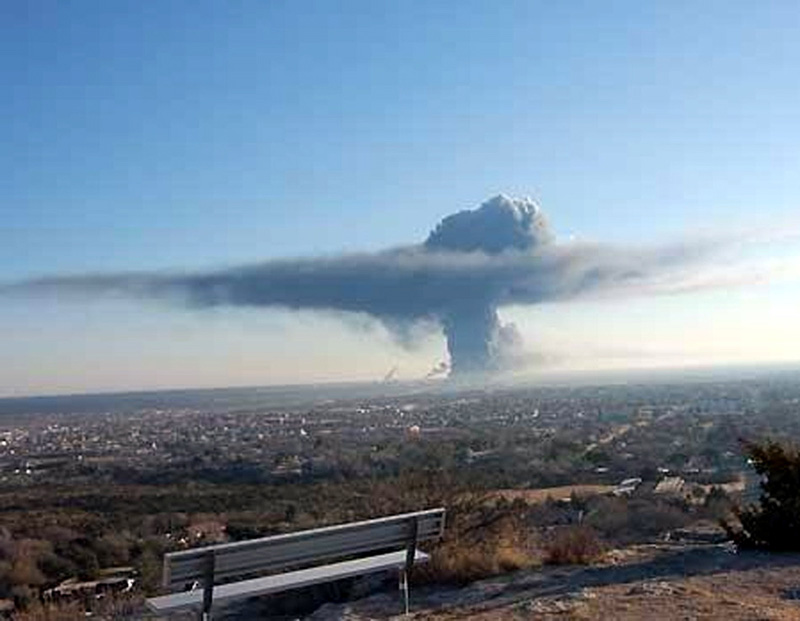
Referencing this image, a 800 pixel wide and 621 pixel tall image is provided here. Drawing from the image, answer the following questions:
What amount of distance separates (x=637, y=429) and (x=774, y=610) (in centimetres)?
5530

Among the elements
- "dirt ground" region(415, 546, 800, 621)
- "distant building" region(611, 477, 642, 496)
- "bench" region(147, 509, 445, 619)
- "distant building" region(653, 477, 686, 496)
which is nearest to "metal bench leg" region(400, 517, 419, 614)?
"bench" region(147, 509, 445, 619)

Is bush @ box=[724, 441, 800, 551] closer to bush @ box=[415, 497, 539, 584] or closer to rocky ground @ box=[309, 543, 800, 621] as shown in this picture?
rocky ground @ box=[309, 543, 800, 621]

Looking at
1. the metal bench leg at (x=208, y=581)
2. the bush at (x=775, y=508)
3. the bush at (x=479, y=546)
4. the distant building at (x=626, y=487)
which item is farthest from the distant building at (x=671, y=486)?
the metal bench leg at (x=208, y=581)

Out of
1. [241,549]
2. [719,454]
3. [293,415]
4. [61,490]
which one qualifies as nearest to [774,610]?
[241,549]

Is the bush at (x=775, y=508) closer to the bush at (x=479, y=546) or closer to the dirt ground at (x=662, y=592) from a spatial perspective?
the dirt ground at (x=662, y=592)

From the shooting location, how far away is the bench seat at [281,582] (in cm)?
678

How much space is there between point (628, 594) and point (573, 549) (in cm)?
189

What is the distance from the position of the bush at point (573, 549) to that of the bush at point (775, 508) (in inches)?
54.6

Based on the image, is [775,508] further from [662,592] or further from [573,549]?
[662,592]

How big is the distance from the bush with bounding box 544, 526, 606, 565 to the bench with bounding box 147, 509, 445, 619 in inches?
66.3

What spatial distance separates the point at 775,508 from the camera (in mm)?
9789

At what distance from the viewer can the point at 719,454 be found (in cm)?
4069

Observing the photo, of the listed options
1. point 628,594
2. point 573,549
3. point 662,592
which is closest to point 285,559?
point 628,594

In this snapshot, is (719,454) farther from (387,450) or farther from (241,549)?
(241,549)
